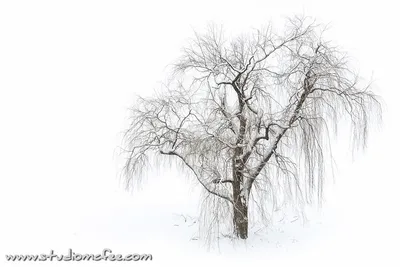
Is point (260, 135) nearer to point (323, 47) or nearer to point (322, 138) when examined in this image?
point (322, 138)

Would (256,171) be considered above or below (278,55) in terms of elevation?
below

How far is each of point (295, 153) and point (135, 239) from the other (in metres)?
4.21

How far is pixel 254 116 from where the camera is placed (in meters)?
9.65

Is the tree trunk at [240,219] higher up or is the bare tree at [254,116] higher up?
the bare tree at [254,116]

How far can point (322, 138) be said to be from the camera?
9852mm

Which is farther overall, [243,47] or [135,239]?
[135,239]

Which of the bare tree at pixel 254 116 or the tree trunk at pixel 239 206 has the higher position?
the bare tree at pixel 254 116

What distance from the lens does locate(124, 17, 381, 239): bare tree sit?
377 inches

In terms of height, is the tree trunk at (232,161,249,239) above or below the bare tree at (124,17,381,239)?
below

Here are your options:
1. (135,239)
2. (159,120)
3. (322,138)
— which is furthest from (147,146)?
(322,138)

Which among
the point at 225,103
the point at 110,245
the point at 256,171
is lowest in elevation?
the point at 110,245

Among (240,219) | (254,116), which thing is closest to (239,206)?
(240,219)

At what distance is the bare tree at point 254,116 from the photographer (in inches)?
377

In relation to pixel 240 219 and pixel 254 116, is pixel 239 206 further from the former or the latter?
pixel 254 116
